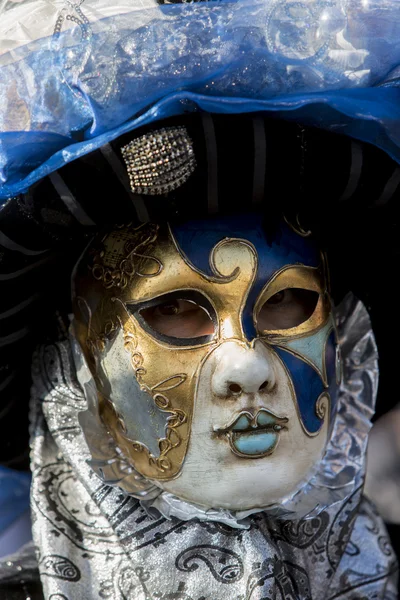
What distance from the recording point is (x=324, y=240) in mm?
2002

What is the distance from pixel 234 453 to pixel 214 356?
19 cm

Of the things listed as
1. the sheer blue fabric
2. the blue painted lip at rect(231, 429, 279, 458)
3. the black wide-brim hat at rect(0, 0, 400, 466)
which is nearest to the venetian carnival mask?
the blue painted lip at rect(231, 429, 279, 458)

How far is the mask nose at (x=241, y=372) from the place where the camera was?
5.63 feet

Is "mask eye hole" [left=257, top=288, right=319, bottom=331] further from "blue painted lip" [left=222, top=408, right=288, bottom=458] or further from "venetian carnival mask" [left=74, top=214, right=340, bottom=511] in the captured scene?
"blue painted lip" [left=222, top=408, right=288, bottom=458]

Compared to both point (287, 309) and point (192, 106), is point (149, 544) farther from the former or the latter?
point (192, 106)

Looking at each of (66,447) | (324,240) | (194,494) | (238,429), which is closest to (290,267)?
(324,240)

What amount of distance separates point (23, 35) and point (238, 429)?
0.86 m

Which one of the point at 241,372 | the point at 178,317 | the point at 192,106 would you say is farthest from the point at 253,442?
the point at 192,106

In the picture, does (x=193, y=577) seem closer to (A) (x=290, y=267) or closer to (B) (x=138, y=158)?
(A) (x=290, y=267)

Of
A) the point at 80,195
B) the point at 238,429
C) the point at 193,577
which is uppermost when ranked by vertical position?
the point at 80,195

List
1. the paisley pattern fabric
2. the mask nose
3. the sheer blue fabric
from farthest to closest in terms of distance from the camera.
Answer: the paisley pattern fabric → the mask nose → the sheer blue fabric

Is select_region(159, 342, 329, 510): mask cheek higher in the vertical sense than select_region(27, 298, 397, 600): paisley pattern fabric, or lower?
higher

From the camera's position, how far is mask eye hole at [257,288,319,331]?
187cm

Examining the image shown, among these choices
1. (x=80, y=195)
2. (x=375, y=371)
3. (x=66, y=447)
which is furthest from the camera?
(x=375, y=371)
